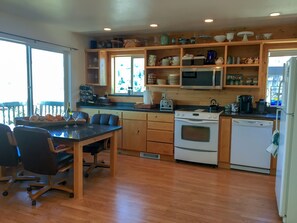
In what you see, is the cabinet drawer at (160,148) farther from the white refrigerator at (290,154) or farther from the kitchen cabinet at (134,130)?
the white refrigerator at (290,154)

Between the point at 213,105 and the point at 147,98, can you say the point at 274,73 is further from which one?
the point at 147,98

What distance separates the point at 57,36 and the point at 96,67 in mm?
1044

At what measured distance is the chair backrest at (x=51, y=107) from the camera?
4.51 metres

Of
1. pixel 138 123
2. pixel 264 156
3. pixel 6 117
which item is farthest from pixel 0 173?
pixel 264 156

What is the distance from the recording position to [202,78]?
440cm

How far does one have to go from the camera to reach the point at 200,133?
163 inches

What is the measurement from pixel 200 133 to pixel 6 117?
10.2 feet

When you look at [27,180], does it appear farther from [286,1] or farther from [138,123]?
[286,1]

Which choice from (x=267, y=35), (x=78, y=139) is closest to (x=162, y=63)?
(x=267, y=35)

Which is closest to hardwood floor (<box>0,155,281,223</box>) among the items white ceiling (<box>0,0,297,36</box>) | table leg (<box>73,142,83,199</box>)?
table leg (<box>73,142,83,199</box>)

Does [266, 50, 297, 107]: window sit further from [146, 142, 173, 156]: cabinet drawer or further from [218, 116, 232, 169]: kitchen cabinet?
[146, 142, 173, 156]: cabinet drawer

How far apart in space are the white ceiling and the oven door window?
1.72m

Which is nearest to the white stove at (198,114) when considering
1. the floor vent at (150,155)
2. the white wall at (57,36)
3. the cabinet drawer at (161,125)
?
the cabinet drawer at (161,125)

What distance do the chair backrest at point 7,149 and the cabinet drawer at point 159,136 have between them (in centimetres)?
227
